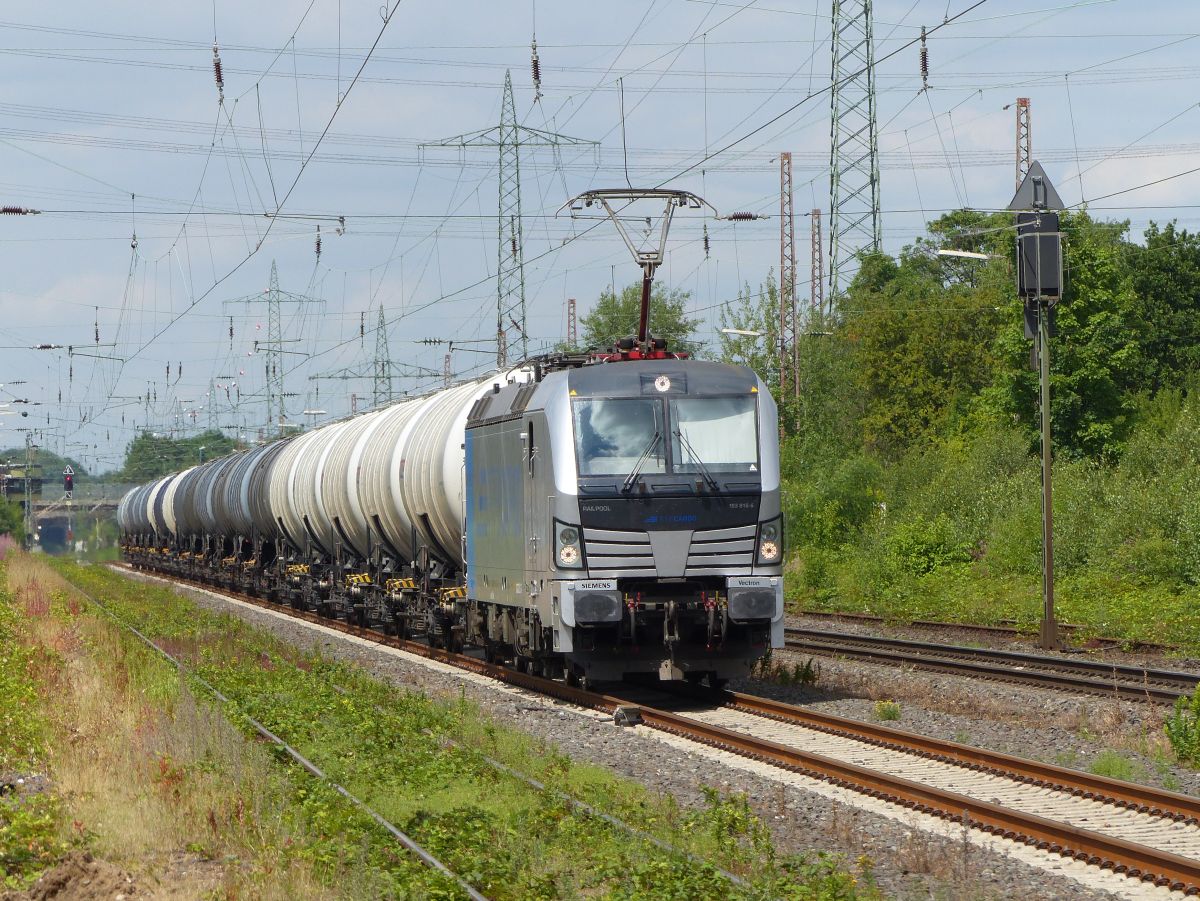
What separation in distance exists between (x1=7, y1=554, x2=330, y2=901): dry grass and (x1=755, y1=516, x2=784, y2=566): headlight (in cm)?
570

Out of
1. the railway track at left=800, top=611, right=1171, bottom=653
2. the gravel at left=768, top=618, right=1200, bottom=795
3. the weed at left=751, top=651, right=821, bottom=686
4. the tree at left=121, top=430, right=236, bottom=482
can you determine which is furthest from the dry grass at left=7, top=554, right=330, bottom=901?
the tree at left=121, top=430, right=236, bottom=482

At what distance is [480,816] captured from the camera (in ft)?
32.8

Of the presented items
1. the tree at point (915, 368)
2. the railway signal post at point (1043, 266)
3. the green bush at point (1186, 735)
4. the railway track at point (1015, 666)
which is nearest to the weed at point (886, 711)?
the railway track at point (1015, 666)

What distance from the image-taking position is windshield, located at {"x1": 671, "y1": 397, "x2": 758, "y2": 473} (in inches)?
629

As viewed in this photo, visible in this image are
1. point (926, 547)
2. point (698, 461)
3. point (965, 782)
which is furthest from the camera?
point (926, 547)

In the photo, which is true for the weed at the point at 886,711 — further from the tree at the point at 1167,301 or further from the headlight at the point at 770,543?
the tree at the point at 1167,301

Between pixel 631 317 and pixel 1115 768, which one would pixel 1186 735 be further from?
pixel 631 317

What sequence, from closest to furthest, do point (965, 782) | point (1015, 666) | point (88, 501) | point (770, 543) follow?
point (965, 782)
point (770, 543)
point (1015, 666)
point (88, 501)

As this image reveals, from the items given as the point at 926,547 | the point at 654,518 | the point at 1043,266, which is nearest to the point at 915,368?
the point at 926,547

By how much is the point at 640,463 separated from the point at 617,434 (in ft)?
1.33

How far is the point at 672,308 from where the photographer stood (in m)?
80.9

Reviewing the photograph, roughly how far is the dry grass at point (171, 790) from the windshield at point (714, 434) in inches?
213

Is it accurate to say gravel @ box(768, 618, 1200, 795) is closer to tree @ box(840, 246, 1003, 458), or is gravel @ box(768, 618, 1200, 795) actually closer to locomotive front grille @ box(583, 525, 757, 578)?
locomotive front grille @ box(583, 525, 757, 578)

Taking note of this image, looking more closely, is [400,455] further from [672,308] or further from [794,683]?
[672,308]
